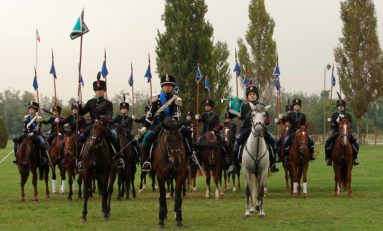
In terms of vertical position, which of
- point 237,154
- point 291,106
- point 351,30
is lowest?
point 237,154

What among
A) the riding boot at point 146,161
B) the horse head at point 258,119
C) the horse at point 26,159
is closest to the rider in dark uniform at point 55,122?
the horse at point 26,159

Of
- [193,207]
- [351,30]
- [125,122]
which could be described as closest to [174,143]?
[193,207]

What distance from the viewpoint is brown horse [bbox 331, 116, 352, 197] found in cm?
2364

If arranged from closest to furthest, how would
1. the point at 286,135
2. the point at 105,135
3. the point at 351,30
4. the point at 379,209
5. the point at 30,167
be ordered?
the point at 105,135 < the point at 379,209 < the point at 30,167 < the point at 286,135 < the point at 351,30

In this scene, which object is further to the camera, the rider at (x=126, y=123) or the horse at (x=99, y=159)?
the rider at (x=126, y=123)

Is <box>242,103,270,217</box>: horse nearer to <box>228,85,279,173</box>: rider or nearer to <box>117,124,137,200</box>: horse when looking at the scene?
<box>228,85,279,173</box>: rider

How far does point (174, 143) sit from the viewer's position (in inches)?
627

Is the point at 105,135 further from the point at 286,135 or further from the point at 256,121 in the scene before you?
the point at 286,135

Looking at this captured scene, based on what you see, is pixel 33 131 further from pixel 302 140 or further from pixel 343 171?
pixel 343 171

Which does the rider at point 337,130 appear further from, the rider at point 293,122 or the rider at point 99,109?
the rider at point 99,109

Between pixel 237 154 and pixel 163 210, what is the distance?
12.8ft

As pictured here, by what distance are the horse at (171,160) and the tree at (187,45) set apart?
43.4 meters

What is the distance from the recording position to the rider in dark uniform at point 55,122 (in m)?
24.7

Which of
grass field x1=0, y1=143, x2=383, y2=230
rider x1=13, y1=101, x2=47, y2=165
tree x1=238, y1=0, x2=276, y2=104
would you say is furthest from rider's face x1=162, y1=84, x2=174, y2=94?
tree x1=238, y1=0, x2=276, y2=104
